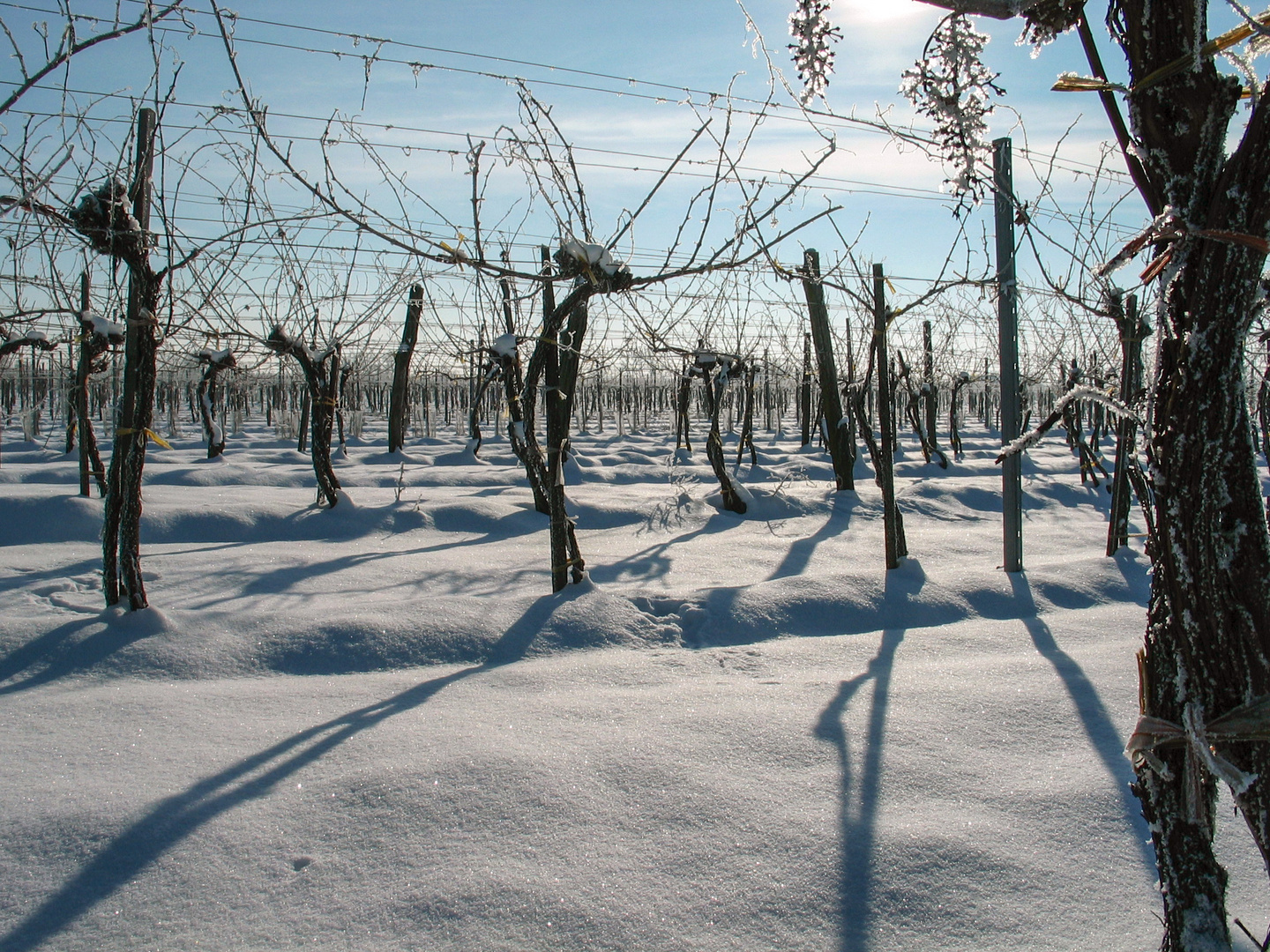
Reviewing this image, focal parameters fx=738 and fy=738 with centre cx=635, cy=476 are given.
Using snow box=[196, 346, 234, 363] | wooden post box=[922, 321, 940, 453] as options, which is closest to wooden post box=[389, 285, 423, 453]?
snow box=[196, 346, 234, 363]

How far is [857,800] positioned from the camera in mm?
1752

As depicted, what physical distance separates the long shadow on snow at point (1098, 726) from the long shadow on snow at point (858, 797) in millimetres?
547

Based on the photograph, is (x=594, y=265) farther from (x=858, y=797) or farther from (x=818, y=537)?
(x=818, y=537)

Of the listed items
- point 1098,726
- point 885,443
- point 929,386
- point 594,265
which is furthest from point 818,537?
point 929,386

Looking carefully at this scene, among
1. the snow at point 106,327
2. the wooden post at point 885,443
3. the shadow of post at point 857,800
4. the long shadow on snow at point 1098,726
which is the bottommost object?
the shadow of post at point 857,800

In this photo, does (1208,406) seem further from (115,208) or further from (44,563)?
(44,563)

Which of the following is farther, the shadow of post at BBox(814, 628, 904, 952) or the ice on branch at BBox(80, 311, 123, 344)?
the ice on branch at BBox(80, 311, 123, 344)

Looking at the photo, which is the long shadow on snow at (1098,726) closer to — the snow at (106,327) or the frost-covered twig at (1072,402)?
the frost-covered twig at (1072,402)

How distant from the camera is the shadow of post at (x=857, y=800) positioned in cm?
139

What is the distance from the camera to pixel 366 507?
654 cm

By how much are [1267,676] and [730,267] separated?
2.10 m

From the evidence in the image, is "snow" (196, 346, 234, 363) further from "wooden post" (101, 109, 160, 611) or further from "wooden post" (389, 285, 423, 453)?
"wooden post" (101, 109, 160, 611)

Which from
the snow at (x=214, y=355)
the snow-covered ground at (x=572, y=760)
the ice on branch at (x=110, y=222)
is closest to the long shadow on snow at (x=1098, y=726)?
the snow-covered ground at (x=572, y=760)

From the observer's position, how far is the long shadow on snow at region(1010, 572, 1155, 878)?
1.64 m
